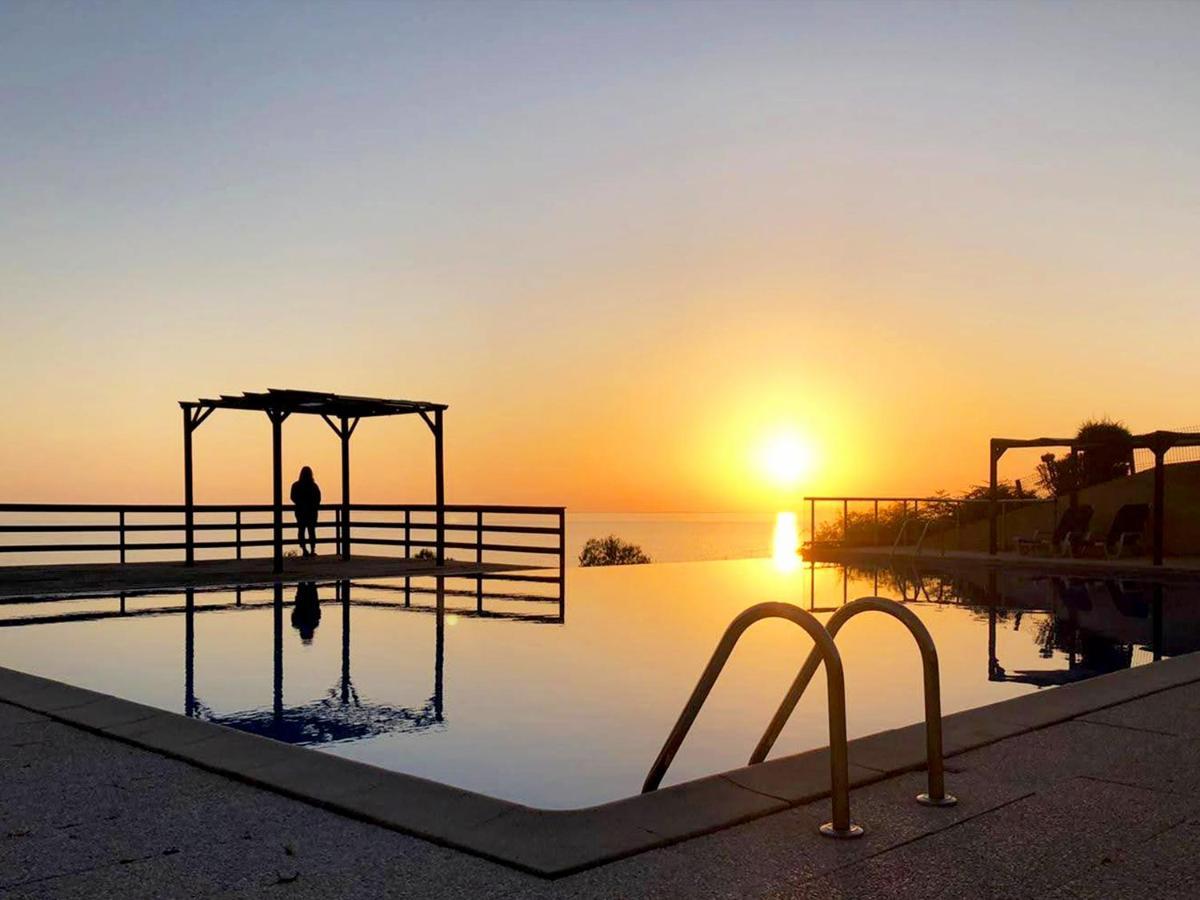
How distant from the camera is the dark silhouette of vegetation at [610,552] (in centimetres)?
2647

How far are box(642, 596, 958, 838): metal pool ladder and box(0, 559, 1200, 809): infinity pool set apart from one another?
0.78 metres

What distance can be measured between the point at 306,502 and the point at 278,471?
9.98ft

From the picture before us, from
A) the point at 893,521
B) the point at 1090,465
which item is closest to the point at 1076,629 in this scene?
the point at 893,521

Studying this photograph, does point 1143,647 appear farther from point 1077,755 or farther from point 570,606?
point 570,606

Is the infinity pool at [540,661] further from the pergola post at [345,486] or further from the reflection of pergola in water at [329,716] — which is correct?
the pergola post at [345,486]

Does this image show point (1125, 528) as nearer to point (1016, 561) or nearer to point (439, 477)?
point (1016, 561)

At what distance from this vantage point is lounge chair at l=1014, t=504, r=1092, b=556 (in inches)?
792

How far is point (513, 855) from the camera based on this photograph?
140 inches

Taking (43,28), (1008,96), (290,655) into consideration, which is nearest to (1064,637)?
(290,655)

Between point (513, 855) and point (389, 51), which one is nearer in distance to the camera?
point (513, 855)

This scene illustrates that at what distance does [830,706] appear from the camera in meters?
3.98

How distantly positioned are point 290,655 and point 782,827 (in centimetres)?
595

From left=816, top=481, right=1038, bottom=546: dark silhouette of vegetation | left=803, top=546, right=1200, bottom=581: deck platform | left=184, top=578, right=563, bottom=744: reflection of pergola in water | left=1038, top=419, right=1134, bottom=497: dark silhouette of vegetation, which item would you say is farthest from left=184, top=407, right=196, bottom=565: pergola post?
left=1038, top=419, right=1134, bottom=497: dark silhouette of vegetation

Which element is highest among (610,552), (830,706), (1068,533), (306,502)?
(306,502)
